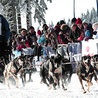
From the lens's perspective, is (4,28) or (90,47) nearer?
(4,28)

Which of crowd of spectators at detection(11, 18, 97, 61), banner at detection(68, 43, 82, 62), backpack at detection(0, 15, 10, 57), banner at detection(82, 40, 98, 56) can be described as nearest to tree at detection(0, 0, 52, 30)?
crowd of spectators at detection(11, 18, 97, 61)

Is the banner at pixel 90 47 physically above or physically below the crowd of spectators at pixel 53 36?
below

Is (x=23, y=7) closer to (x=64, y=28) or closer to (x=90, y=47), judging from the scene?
(x=64, y=28)

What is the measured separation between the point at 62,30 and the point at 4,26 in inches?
89.3

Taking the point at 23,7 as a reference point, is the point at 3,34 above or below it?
below

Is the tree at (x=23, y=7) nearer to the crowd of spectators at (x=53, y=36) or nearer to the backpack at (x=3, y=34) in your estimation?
the crowd of spectators at (x=53, y=36)

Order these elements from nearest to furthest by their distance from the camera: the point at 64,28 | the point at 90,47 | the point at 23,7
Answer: the point at 90,47
the point at 64,28
the point at 23,7

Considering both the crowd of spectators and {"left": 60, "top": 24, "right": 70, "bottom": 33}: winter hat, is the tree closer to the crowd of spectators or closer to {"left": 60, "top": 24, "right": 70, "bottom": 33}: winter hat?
the crowd of spectators

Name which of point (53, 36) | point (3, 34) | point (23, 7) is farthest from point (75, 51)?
point (23, 7)

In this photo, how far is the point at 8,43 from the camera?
36.6ft

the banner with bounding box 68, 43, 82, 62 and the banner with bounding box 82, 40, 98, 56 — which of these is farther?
the banner with bounding box 68, 43, 82, 62

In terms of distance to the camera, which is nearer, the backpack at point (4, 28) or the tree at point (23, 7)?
the backpack at point (4, 28)

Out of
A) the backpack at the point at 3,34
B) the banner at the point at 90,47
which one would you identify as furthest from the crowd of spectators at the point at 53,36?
the backpack at the point at 3,34

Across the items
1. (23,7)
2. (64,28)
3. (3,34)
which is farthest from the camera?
(23,7)
